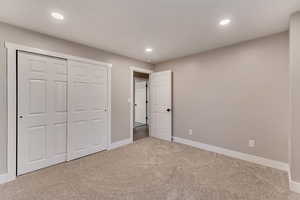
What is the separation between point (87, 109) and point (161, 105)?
85.8 inches

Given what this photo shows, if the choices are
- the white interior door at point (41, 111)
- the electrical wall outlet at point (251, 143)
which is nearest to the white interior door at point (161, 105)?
the electrical wall outlet at point (251, 143)

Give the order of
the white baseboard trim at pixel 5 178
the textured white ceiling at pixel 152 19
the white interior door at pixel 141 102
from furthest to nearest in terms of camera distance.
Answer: the white interior door at pixel 141 102, the white baseboard trim at pixel 5 178, the textured white ceiling at pixel 152 19

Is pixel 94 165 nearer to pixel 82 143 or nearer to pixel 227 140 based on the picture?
pixel 82 143

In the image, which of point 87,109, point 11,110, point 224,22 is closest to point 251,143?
point 224,22

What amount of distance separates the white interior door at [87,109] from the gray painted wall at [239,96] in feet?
6.89

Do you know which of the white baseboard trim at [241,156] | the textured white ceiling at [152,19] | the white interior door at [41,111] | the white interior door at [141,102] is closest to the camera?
the textured white ceiling at [152,19]

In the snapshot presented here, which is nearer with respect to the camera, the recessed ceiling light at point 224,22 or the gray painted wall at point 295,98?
the gray painted wall at point 295,98

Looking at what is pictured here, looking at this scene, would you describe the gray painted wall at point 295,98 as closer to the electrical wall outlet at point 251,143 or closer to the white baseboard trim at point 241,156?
the white baseboard trim at point 241,156

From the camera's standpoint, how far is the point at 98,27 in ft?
7.71

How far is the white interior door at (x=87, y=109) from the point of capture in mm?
2883

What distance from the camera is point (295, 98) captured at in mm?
1916

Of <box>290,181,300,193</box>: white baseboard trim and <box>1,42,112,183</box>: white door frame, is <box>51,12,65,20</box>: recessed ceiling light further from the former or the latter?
<box>290,181,300,193</box>: white baseboard trim

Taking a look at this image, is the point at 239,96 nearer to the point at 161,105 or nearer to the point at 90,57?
the point at 161,105

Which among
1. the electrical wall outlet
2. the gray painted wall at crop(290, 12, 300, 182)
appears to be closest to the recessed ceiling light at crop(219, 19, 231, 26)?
the gray painted wall at crop(290, 12, 300, 182)
